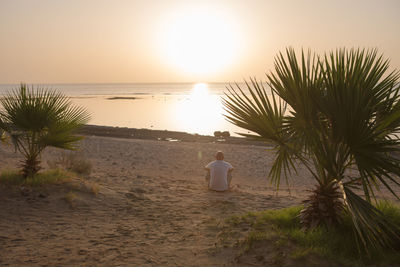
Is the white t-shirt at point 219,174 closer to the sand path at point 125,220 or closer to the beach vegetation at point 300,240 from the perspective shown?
the sand path at point 125,220

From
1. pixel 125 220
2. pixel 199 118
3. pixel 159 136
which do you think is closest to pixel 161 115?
pixel 199 118

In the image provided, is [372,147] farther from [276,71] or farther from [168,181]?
[168,181]

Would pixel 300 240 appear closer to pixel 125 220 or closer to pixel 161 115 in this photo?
pixel 125 220

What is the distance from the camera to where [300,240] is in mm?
4680

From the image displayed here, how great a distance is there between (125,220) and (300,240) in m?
3.15

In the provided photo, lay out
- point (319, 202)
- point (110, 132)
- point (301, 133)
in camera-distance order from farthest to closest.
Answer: point (110, 132), point (319, 202), point (301, 133)

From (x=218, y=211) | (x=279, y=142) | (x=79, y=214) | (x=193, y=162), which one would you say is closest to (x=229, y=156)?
(x=193, y=162)

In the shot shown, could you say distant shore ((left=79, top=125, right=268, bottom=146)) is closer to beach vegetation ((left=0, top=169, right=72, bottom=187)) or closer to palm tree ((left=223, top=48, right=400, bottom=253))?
beach vegetation ((left=0, top=169, right=72, bottom=187))

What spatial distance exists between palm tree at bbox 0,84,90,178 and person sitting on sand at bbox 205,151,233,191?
339cm

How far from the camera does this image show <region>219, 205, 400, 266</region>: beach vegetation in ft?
14.2

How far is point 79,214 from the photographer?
6344 mm

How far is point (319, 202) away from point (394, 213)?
127cm

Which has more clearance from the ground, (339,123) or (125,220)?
(339,123)

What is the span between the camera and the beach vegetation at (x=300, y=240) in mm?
4320
